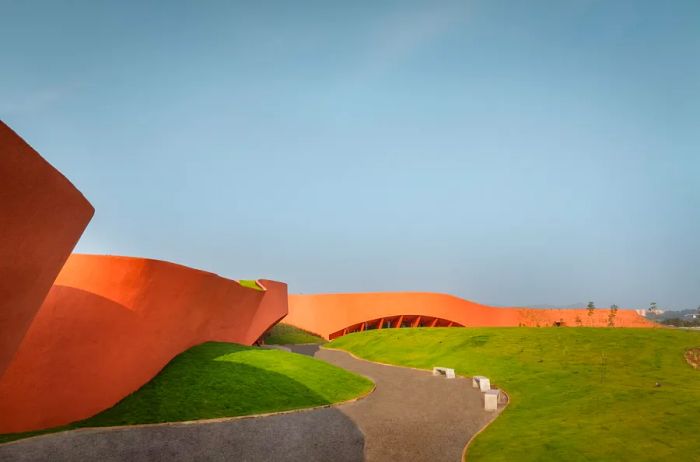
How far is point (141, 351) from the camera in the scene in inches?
588

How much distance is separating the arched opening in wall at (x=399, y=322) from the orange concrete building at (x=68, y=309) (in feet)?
112

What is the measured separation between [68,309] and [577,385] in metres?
19.0

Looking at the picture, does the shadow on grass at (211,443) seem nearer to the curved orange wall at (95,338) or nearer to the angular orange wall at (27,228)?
the curved orange wall at (95,338)

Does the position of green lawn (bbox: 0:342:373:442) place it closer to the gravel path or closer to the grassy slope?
the gravel path

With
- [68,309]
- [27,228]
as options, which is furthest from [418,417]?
[27,228]

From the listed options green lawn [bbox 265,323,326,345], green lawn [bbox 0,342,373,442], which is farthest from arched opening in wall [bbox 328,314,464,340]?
green lawn [bbox 0,342,373,442]

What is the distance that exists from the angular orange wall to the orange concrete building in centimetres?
2

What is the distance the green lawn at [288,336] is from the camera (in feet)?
155

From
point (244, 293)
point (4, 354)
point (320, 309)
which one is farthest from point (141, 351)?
point (320, 309)

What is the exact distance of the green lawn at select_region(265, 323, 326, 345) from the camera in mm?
47197

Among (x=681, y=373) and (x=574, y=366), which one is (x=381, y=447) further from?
(x=681, y=373)

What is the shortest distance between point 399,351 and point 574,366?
41.8 ft

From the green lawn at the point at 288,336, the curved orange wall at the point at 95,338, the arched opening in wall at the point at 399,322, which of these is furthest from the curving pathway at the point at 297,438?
the arched opening in wall at the point at 399,322

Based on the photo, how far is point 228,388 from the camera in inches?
595
